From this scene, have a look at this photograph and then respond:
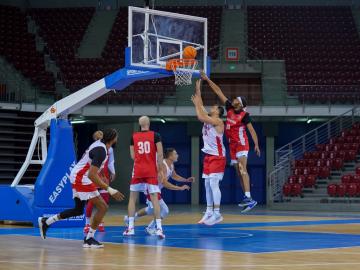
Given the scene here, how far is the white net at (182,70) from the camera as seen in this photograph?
12984mm

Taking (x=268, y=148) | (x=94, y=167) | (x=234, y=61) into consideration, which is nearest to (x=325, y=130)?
(x=268, y=148)

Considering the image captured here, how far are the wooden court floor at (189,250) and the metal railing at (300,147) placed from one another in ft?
45.2

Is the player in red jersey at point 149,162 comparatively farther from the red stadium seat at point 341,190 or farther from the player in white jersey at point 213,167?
the red stadium seat at point 341,190

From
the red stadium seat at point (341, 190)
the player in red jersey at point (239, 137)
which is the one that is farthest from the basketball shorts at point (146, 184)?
the red stadium seat at point (341, 190)

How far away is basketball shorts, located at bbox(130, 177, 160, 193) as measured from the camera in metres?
11.4

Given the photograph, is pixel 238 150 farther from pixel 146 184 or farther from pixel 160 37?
pixel 160 37

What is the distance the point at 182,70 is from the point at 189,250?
14.6ft

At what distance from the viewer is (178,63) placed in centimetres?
1309

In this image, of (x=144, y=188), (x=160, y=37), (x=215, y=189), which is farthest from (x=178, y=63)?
(x=144, y=188)

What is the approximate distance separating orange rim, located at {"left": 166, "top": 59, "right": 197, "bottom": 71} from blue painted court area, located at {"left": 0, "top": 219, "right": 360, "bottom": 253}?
9.86 feet

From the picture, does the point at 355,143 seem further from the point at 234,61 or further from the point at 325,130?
the point at 234,61

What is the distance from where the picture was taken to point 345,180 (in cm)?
2564

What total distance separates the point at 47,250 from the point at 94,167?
1.26 meters

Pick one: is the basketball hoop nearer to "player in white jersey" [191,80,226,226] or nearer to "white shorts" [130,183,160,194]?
"player in white jersey" [191,80,226,226]
